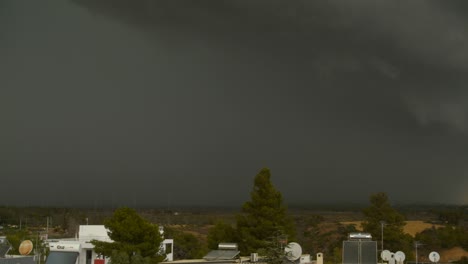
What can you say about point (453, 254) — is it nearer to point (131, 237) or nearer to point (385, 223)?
point (385, 223)

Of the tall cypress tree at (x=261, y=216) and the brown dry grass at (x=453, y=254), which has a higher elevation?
the tall cypress tree at (x=261, y=216)

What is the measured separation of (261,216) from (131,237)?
398 inches

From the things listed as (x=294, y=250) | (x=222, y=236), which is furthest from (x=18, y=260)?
(x=222, y=236)

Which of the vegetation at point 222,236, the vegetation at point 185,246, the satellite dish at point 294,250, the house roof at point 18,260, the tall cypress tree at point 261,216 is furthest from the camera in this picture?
the vegetation at point 185,246

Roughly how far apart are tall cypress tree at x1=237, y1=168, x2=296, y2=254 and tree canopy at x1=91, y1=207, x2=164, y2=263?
265 inches

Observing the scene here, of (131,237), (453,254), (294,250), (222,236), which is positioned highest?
(294,250)

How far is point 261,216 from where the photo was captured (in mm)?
42094

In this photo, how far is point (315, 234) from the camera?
81438 mm

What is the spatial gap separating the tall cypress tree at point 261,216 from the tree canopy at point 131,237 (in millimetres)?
6731

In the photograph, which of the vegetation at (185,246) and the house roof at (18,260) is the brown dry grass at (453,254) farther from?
the house roof at (18,260)

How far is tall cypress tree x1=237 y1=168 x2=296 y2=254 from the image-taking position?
41.2 m

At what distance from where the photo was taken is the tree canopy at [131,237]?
37656 mm

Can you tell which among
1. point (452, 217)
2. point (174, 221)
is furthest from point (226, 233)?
point (174, 221)

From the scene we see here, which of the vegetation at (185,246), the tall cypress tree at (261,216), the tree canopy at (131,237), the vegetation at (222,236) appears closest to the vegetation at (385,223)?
the tall cypress tree at (261,216)
